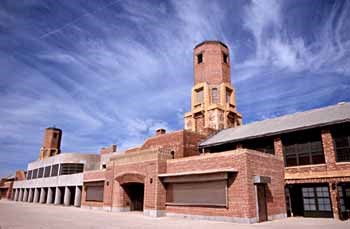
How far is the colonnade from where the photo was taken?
3447cm

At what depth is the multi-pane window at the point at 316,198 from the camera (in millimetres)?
16392

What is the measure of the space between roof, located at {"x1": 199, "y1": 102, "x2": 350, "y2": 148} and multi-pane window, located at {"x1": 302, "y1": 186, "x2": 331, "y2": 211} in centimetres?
389

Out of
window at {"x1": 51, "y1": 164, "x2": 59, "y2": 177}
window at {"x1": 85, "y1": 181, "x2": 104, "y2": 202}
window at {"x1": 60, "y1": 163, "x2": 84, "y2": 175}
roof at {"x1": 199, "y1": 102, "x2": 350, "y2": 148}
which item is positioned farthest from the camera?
window at {"x1": 51, "y1": 164, "x2": 59, "y2": 177}

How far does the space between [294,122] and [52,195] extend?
36.6 metres

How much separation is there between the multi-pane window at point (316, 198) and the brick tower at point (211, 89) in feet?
51.0

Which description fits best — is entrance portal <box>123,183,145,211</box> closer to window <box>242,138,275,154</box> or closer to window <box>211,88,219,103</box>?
window <box>242,138,275,154</box>

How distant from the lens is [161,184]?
18.9m

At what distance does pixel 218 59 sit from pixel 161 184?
20603mm

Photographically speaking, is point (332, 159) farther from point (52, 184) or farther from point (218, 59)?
point (52, 184)

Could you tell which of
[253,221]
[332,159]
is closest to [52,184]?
[253,221]

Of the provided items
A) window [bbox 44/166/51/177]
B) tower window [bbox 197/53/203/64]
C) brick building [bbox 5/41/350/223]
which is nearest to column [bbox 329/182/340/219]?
brick building [bbox 5/41/350/223]

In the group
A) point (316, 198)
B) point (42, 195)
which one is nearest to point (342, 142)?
point (316, 198)

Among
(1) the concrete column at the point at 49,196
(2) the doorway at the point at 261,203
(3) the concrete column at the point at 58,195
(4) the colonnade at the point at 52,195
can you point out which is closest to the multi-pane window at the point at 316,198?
(2) the doorway at the point at 261,203

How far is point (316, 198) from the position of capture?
16.8 meters
